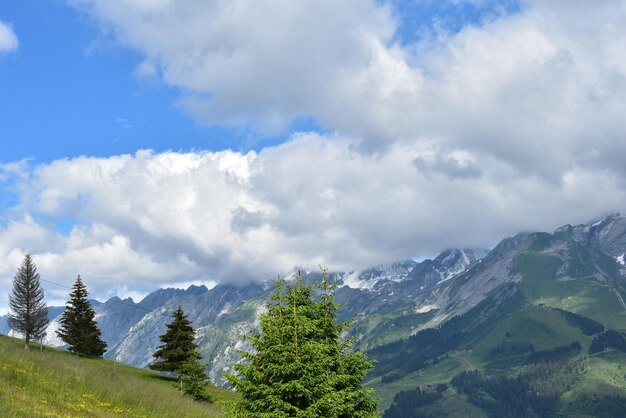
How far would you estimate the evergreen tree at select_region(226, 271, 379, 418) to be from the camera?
2352cm

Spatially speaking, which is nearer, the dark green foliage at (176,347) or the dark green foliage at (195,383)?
the dark green foliage at (195,383)

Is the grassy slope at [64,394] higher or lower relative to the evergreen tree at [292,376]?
lower

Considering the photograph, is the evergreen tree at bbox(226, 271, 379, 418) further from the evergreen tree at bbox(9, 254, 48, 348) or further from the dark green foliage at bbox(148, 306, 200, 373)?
the evergreen tree at bbox(9, 254, 48, 348)

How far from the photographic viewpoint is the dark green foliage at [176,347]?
248 feet

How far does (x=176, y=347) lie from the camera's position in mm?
77812

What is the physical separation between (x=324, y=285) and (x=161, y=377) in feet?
183

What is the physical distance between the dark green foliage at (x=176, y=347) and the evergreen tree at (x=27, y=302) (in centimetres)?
2046

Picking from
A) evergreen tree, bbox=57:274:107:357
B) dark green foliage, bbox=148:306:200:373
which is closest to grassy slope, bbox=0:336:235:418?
dark green foliage, bbox=148:306:200:373

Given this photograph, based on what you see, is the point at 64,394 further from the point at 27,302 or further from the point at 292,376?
the point at 27,302

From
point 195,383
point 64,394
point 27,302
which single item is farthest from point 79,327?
point 64,394

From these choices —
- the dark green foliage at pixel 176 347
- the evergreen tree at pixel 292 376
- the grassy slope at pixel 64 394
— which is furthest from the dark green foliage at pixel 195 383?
the evergreen tree at pixel 292 376

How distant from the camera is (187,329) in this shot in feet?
259

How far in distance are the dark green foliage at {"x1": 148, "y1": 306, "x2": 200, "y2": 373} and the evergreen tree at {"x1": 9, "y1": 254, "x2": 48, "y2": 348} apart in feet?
67.1

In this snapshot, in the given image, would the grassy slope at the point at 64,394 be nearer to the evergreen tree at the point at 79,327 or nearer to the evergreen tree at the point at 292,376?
the evergreen tree at the point at 292,376
